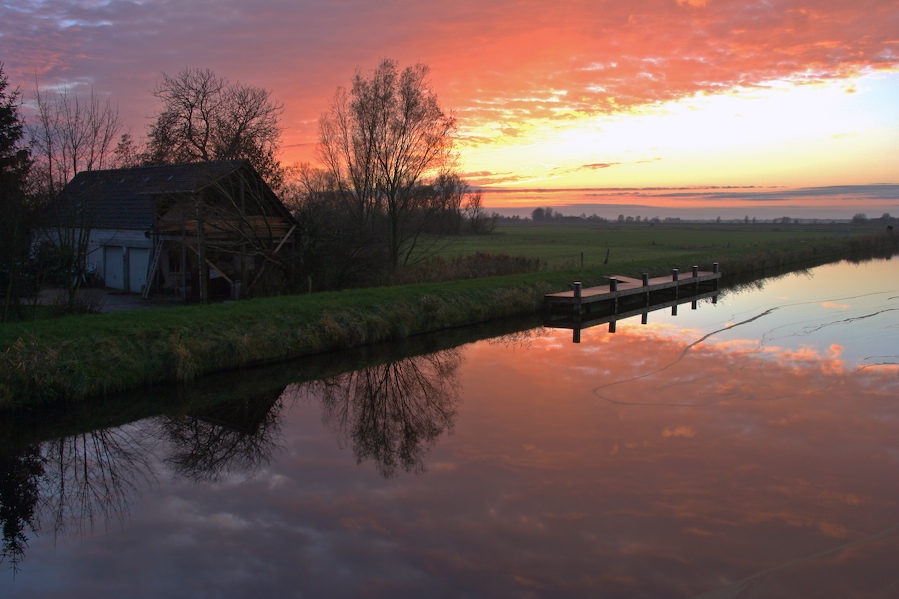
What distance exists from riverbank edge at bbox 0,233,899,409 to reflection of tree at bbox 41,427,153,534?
1.53 m

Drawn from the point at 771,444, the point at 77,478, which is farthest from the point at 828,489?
the point at 77,478

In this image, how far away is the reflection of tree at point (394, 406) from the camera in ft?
31.6

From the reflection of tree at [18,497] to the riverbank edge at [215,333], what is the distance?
172 centimetres

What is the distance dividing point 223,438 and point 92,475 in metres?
1.83

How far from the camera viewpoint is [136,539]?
6.91 meters

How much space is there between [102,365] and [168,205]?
34.7ft

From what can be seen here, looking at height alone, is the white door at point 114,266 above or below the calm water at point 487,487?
above

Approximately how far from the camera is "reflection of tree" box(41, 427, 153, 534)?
7582 mm

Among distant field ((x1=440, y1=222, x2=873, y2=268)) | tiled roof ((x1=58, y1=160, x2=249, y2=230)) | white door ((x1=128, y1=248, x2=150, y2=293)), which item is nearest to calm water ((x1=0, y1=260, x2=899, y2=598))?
tiled roof ((x1=58, y1=160, x2=249, y2=230))

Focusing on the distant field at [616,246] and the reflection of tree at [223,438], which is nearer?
the reflection of tree at [223,438]

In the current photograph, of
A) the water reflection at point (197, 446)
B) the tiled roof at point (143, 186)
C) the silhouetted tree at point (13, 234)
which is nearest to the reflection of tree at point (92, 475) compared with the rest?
the water reflection at point (197, 446)

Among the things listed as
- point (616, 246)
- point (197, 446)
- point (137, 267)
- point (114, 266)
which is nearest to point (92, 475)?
point (197, 446)

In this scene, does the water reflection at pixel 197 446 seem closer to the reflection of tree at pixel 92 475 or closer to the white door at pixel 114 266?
the reflection of tree at pixel 92 475

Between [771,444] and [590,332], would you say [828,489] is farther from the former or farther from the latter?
[590,332]
